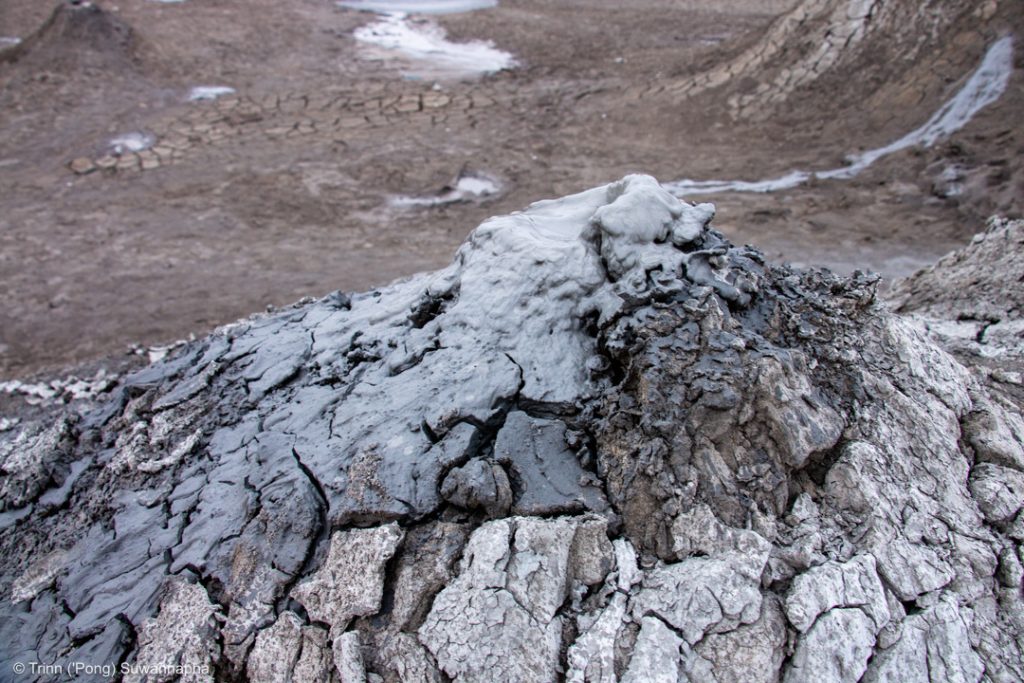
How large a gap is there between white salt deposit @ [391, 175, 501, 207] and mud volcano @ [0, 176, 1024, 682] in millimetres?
4793

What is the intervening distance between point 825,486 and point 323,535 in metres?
1.39

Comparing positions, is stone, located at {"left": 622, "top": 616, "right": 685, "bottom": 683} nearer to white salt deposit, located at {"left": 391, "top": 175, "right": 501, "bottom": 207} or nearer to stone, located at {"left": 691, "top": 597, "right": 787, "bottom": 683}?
stone, located at {"left": 691, "top": 597, "right": 787, "bottom": 683}

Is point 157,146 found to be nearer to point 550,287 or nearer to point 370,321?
point 370,321

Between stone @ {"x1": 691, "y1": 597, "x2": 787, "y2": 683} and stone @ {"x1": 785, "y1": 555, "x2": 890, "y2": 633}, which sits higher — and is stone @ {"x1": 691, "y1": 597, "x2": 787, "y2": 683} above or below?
below

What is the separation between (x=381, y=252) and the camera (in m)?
6.28

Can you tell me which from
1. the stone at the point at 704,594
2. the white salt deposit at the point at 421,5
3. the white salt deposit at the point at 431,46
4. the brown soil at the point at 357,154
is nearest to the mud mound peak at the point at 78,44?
the brown soil at the point at 357,154

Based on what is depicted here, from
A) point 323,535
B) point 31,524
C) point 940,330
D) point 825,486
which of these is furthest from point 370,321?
point 940,330

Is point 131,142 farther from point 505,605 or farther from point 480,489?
point 505,605

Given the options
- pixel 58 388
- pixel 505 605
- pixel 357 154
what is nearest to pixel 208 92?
pixel 357 154

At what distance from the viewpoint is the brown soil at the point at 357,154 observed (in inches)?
226

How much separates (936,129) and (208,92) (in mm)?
8769

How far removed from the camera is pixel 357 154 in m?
7.91

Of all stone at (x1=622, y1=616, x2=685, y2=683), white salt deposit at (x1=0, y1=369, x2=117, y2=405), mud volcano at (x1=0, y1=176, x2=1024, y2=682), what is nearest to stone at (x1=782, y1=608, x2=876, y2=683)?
mud volcano at (x1=0, y1=176, x2=1024, y2=682)

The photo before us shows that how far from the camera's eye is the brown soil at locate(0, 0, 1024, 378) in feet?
18.8
